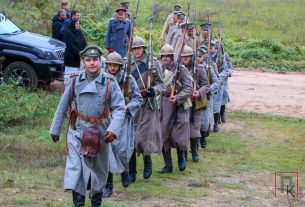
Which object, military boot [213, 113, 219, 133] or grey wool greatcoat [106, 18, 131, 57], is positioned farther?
grey wool greatcoat [106, 18, 131, 57]

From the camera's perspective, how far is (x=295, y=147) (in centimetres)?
1422

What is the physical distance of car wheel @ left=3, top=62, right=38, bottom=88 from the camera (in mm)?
16750

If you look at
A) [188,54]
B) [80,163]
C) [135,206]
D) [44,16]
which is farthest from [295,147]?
[44,16]

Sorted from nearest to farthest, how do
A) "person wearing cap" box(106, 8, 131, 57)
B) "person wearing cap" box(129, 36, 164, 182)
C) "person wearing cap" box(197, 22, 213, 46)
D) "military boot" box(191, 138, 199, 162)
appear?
"person wearing cap" box(129, 36, 164, 182) → "military boot" box(191, 138, 199, 162) → "person wearing cap" box(197, 22, 213, 46) → "person wearing cap" box(106, 8, 131, 57)

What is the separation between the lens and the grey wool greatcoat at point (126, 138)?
9711 millimetres

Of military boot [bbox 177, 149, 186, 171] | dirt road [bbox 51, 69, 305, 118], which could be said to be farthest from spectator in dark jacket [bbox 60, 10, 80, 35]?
military boot [bbox 177, 149, 186, 171]

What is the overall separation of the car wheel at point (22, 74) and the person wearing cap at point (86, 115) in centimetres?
850

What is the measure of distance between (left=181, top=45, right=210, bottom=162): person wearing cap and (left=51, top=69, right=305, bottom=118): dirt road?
19.7 feet

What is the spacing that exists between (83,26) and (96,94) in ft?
61.6

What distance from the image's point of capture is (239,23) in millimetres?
33469

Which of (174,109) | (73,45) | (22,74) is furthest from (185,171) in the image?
(22,74)

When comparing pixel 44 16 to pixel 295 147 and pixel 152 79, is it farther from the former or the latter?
pixel 152 79

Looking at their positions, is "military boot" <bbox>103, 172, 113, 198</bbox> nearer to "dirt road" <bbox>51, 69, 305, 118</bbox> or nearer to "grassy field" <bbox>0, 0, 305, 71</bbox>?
"dirt road" <bbox>51, 69, 305, 118</bbox>

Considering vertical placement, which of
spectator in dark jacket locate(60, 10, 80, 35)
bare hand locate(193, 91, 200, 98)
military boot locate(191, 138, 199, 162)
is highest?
spectator in dark jacket locate(60, 10, 80, 35)
